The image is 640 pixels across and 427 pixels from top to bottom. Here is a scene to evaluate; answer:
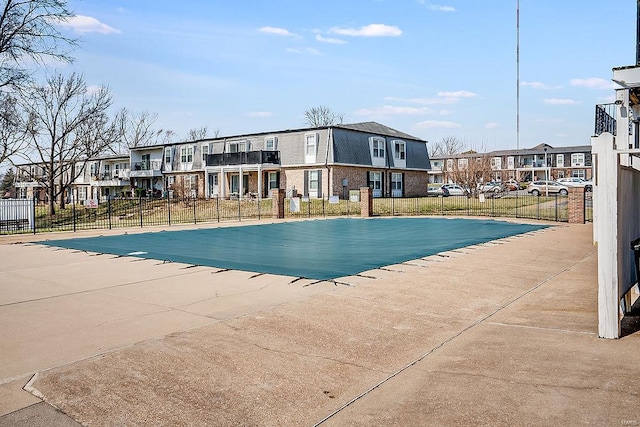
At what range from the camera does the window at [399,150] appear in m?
43.8

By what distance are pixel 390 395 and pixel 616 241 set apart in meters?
3.07

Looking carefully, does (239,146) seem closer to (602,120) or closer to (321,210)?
(321,210)

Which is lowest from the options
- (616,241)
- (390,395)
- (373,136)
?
(390,395)

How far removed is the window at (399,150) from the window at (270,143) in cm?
1061

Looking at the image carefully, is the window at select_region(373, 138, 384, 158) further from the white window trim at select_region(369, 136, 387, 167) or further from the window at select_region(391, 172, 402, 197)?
the window at select_region(391, 172, 402, 197)

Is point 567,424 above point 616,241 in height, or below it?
below

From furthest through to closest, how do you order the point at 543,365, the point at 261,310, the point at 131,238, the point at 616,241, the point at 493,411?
the point at 131,238 < the point at 261,310 < the point at 616,241 < the point at 543,365 < the point at 493,411

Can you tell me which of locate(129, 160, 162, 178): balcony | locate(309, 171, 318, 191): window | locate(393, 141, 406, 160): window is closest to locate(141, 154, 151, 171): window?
locate(129, 160, 162, 178): balcony

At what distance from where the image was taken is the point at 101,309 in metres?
6.98

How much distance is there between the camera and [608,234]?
522 cm

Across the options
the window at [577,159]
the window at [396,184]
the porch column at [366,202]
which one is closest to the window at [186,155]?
the window at [396,184]

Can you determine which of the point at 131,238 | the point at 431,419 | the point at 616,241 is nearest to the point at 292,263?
the point at 616,241

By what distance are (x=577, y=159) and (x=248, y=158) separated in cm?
5196

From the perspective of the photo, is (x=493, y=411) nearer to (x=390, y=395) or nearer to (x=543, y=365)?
(x=390, y=395)
